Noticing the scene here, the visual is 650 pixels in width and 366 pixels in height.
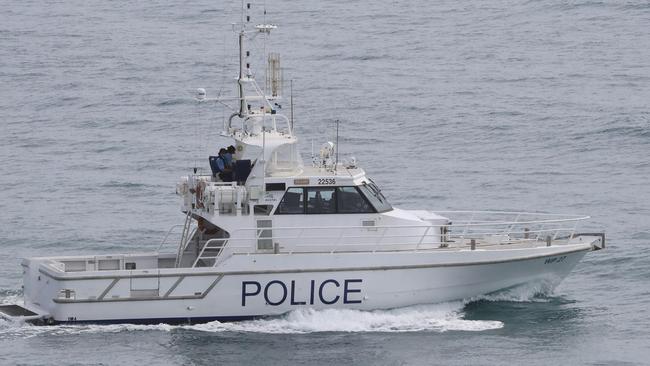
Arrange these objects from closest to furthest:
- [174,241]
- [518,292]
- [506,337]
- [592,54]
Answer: [506,337]
[518,292]
[174,241]
[592,54]

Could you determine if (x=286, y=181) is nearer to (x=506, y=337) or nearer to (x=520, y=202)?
(x=506, y=337)

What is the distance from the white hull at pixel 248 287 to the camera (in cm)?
3306

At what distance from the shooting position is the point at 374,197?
34.5 m

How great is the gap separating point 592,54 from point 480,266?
33284 mm

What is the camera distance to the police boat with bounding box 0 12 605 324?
33156 mm

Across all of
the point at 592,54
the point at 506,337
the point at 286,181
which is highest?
the point at 592,54

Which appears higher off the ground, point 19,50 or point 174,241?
point 19,50

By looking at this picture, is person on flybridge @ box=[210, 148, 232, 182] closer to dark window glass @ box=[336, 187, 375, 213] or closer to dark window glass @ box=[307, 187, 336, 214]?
dark window glass @ box=[307, 187, 336, 214]

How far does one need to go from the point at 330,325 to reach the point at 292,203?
278 centimetres

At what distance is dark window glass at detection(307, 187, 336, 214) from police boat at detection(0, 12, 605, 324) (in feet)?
0.07

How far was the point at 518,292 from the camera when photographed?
35156mm

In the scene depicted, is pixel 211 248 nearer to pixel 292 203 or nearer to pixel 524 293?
pixel 292 203

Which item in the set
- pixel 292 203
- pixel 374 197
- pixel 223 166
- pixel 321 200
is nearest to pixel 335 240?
pixel 321 200

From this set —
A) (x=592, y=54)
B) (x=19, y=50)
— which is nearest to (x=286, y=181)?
(x=592, y=54)
